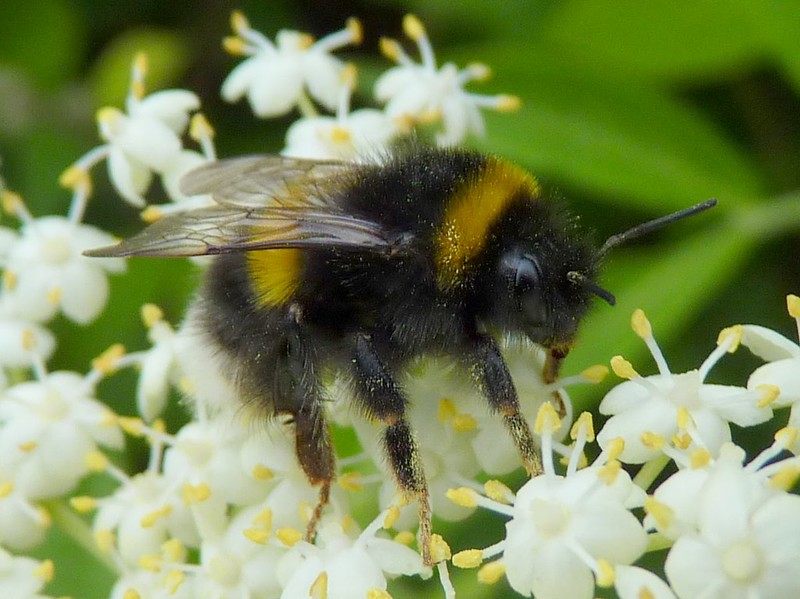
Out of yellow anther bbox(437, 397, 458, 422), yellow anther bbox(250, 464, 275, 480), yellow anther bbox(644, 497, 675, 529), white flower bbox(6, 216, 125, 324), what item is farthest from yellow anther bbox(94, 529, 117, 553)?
yellow anther bbox(644, 497, 675, 529)

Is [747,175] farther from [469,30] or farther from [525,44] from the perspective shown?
[469,30]

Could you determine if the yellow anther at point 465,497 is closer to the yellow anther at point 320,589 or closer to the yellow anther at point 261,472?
the yellow anther at point 320,589

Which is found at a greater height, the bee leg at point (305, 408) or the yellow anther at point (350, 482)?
the bee leg at point (305, 408)

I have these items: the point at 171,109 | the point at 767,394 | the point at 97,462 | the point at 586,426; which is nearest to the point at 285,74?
the point at 171,109

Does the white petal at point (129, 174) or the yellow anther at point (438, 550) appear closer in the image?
Result: the yellow anther at point (438, 550)

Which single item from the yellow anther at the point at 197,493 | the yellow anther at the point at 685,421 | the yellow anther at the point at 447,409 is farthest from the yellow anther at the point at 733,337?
the yellow anther at the point at 197,493

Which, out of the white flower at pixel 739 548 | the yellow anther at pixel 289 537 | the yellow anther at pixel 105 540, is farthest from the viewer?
the yellow anther at pixel 105 540

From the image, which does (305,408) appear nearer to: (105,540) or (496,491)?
(496,491)

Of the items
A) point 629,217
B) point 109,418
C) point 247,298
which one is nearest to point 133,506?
point 109,418
